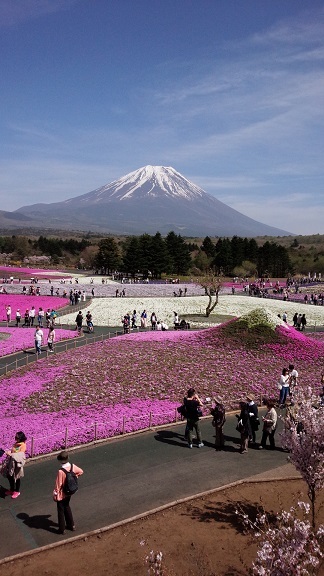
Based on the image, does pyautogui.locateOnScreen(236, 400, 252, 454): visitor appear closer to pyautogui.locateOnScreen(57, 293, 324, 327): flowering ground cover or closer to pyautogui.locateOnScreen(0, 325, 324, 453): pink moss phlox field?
pyautogui.locateOnScreen(0, 325, 324, 453): pink moss phlox field

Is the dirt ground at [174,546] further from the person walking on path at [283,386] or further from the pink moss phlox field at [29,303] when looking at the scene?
the pink moss phlox field at [29,303]

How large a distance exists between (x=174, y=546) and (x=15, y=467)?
4.42 m

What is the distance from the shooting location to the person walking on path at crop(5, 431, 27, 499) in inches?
451

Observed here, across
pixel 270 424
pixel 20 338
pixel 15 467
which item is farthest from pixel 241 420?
pixel 20 338

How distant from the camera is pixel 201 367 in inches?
933

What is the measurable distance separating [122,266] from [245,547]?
9585 centimetres

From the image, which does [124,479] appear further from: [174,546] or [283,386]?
[283,386]

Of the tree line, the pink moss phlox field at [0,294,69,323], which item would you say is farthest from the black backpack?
the tree line

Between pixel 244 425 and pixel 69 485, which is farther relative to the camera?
pixel 244 425

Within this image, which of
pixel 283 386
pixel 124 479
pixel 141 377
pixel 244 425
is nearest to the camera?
pixel 124 479

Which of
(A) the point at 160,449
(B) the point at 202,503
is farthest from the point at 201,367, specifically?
(B) the point at 202,503

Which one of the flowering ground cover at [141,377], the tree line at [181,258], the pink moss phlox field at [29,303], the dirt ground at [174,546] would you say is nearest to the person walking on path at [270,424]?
the dirt ground at [174,546]

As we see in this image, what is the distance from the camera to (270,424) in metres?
14.3

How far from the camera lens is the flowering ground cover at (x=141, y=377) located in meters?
16.6
